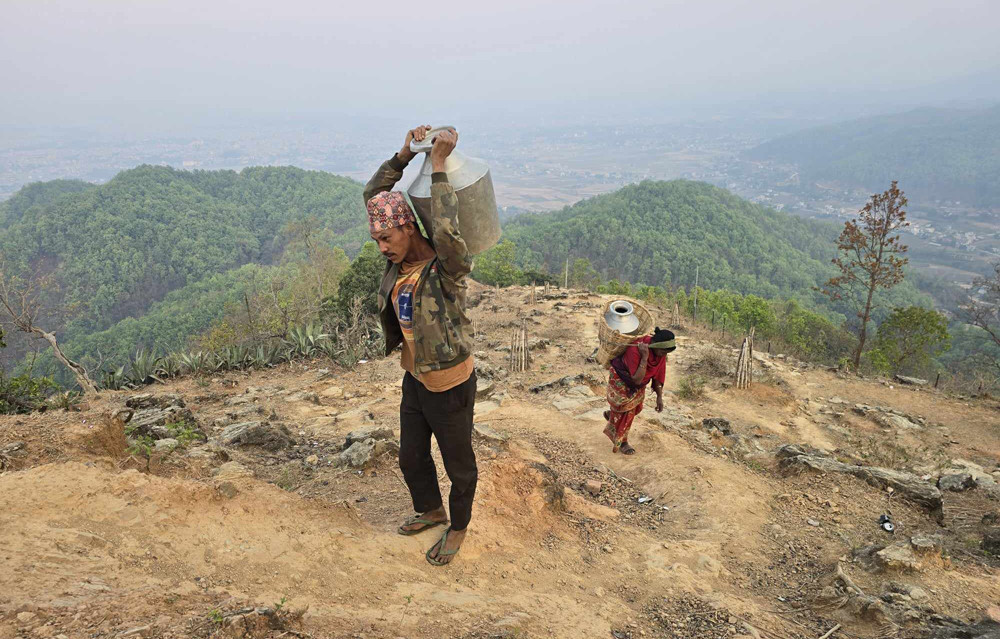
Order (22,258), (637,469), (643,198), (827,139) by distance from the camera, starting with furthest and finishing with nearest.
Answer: (827,139) < (643,198) < (22,258) < (637,469)

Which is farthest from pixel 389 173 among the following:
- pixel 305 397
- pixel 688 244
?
pixel 688 244

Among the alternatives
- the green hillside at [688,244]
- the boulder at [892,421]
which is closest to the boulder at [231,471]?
the boulder at [892,421]

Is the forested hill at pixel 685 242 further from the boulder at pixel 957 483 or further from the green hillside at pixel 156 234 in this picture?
the boulder at pixel 957 483

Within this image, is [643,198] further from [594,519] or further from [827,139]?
[827,139]

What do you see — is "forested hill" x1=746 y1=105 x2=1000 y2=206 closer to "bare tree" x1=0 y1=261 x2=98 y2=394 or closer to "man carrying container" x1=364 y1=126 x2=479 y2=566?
"man carrying container" x1=364 y1=126 x2=479 y2=566

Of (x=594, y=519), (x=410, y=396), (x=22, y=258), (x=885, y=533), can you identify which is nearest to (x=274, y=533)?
(x=410, y=396)

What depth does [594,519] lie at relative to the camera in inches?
150

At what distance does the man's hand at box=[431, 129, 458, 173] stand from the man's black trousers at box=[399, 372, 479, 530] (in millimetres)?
1048

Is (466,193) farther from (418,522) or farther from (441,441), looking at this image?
(418,522)

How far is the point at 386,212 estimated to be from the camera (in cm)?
239

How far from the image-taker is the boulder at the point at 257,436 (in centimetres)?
482

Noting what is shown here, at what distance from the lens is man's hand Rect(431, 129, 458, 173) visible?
2.28m

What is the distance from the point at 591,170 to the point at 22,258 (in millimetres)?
136742

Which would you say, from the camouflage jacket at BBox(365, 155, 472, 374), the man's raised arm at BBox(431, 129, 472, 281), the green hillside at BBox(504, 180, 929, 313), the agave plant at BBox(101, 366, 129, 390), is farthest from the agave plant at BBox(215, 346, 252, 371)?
the green hillside at BBox(504, 180, 929, 313)
